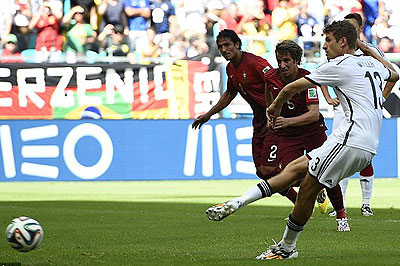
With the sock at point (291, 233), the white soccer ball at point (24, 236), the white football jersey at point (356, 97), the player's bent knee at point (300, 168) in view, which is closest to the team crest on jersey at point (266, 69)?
the player's bent knee at point (300, 168)

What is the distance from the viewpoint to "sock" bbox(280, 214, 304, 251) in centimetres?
704

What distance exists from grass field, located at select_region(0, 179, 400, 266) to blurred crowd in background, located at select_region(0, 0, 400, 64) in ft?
13.4

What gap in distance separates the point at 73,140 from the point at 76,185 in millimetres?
1056

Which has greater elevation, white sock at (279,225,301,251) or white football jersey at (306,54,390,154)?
white football jersey at (306,54,390,154)

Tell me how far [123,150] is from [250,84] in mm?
9047

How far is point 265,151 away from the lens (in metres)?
11.1

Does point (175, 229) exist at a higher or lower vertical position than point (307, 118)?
lower

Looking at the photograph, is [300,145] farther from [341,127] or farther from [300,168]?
[341,127]

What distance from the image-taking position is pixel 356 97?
7133mm

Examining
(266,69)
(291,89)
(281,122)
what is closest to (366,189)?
(266,69)

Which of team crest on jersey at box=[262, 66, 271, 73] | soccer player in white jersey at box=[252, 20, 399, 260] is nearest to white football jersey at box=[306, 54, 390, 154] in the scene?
soccer player in white jersey at box=[252, 20, 399, 260]

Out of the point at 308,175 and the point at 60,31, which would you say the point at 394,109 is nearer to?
the point at 60,31

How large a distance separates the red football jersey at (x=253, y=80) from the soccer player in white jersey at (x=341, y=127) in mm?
3899

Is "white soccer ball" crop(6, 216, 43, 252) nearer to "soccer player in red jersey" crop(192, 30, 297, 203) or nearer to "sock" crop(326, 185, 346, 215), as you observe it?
"sock" crop(326, 185, 346, 215)
